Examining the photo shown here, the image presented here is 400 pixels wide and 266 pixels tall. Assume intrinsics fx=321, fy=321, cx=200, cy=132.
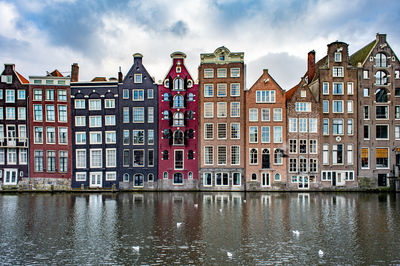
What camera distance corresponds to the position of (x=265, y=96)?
189 feet

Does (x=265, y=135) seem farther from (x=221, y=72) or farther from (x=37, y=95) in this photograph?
(x=37, y=95)

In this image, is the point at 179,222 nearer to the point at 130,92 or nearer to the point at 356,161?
the point at 130,92

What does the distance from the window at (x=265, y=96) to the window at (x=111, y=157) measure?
90.3 feet

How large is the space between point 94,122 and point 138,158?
10.5 metres

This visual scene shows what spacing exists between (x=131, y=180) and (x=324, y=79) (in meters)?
39.0

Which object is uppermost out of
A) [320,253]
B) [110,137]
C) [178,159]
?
[110,137]

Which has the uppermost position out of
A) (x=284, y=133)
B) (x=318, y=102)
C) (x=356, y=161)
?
(x=318, y=102)

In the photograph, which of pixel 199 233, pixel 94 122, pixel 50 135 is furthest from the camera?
pixel 94 122

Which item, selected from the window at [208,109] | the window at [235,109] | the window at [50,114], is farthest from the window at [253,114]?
the window at [50,114]

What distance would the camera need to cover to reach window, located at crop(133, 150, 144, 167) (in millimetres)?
57812

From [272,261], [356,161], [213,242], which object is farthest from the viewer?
[356,161]

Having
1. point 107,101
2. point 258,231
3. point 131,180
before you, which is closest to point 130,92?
point 107,101

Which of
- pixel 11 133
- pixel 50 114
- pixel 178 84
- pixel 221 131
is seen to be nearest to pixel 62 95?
pixel 50 114

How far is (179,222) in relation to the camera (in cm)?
3072
